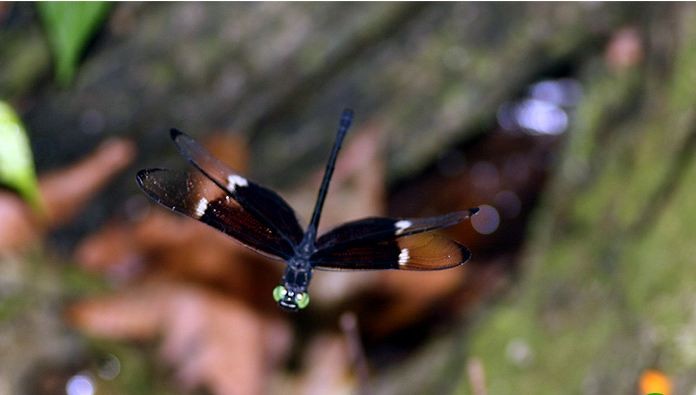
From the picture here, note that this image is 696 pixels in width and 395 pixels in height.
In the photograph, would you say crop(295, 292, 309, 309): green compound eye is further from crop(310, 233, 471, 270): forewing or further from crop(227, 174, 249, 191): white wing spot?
crop(227, 174, 249, 191): white wing spot

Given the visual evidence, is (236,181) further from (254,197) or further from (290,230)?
(290,230)

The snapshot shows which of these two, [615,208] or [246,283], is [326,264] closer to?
[246,283]

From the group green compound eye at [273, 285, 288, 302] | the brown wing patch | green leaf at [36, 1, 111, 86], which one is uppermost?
green leaf at [36, 1, 111, 86]

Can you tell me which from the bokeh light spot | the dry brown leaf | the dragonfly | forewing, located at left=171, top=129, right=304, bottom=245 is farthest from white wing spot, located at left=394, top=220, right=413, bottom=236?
the bokeh light spot

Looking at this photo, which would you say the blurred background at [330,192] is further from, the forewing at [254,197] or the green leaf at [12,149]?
the forewing at [254,197]

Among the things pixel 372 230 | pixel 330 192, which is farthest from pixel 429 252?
pixel 330 192
